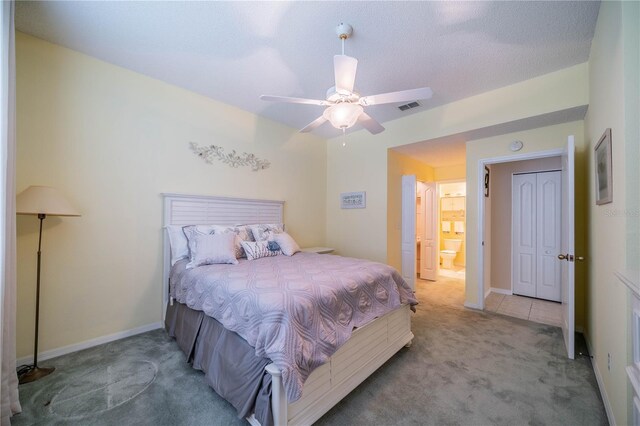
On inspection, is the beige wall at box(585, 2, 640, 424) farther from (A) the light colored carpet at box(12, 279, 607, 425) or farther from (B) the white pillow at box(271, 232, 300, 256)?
(B) the white pillow at box(271, 232, 300, 256)

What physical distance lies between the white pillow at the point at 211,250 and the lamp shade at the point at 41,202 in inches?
38.6

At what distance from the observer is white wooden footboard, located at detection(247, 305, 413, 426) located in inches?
54.2

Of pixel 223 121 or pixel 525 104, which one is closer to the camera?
pixel 525 104

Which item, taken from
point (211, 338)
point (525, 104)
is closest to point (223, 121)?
point (211, 338)

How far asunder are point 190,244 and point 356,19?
258 cm

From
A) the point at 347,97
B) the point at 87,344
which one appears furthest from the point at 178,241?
the point at 347,97

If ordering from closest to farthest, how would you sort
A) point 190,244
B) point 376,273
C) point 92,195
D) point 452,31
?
point 452,31, point 376,273, point 92,195, point 190,244

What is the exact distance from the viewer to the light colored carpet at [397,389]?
1608 millimetres

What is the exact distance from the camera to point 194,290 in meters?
2.19

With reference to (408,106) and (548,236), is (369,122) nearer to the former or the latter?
(408,106)

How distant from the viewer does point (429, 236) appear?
5.27m

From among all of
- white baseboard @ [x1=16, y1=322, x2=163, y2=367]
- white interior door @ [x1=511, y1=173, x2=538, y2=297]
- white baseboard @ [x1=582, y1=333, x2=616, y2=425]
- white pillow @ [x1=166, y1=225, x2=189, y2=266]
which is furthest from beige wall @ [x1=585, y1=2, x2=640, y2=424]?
white baseboard @ [x1=16, y1=322, x2=163, y2=367]

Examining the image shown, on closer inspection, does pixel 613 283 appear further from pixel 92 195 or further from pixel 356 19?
pixel 92 195

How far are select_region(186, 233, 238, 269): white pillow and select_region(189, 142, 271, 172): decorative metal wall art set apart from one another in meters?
1.11
